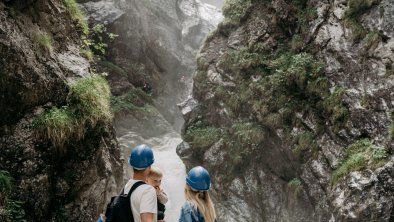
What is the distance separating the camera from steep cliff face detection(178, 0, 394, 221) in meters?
8.85

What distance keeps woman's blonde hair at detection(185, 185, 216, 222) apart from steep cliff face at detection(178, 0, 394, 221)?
620cm

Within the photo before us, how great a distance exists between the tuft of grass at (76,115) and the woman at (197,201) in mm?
3496

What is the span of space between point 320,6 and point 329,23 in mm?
891

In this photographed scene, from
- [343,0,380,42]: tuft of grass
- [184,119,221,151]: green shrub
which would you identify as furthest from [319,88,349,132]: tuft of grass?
[184,119,221,151]: green shrub

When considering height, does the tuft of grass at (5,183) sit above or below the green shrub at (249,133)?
above

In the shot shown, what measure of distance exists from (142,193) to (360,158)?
7301 millimetres

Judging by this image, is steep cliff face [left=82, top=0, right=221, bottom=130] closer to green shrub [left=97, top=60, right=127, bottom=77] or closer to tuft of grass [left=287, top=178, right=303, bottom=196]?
green shrub [left=97, top=60, right=127, bottom=77]

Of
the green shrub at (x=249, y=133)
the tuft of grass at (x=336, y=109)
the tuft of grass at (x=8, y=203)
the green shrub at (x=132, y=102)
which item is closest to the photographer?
the tuft of grass at (x=8, y=203)

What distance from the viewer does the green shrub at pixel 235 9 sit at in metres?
14.0

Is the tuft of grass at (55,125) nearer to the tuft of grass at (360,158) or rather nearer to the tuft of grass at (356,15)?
the tuft of grass at (360,158)

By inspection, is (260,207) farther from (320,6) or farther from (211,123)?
(320,6)

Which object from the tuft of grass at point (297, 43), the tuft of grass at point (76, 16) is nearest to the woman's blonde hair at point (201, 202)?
the tuft of grass at point (76, 16)

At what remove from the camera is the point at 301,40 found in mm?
11789

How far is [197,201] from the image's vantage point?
322cm
